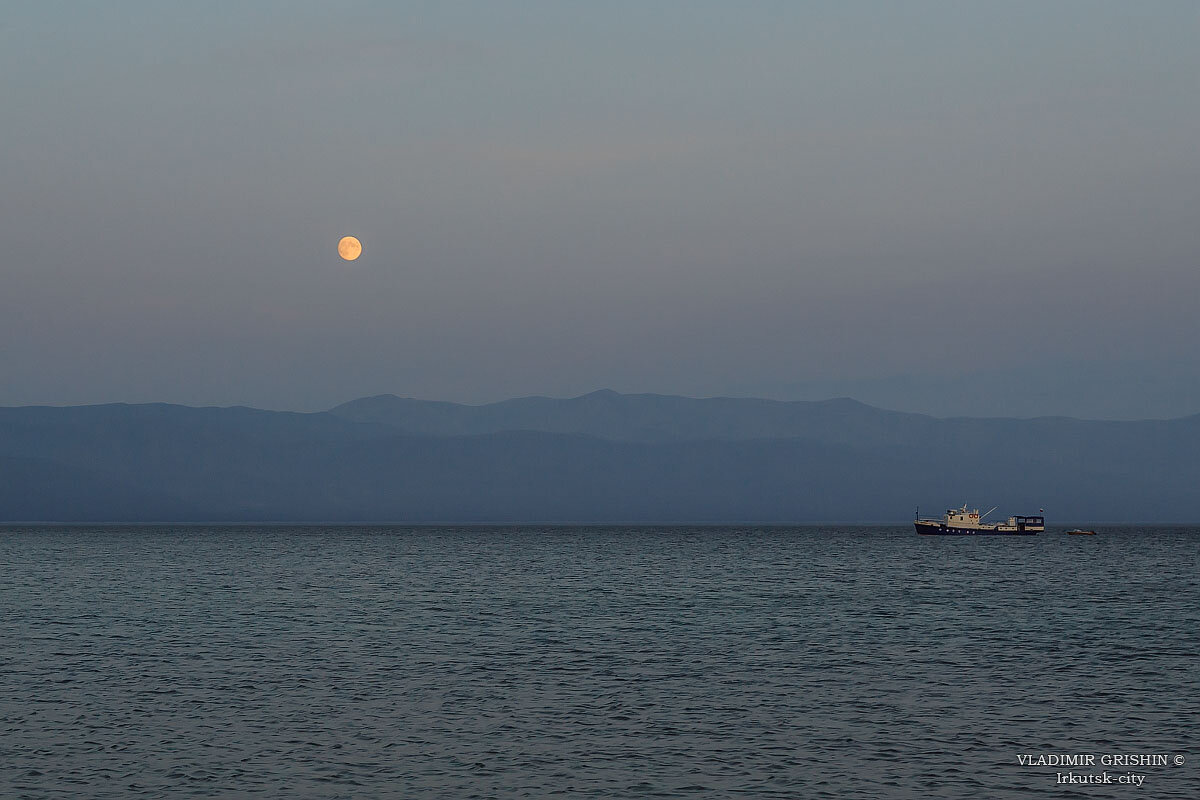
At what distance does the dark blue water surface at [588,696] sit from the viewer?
36656mm

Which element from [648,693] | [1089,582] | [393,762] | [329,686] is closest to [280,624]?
[329,686]

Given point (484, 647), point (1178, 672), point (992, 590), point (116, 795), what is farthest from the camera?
point (992, 590)

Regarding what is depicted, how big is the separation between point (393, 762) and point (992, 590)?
325 feet

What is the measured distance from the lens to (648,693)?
171ft

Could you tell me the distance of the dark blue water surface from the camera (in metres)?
36.7

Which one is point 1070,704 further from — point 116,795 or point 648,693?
point 116,795

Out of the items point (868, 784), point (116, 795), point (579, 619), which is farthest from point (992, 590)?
point (116, 795)

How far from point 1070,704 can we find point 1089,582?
10034 cm

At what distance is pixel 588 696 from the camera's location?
5128 cm

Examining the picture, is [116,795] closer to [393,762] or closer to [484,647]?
[393,762]

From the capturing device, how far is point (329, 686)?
5344cm

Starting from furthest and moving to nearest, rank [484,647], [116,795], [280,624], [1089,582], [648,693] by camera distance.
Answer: [1089,582] → [280,624] → [484,647] → [648,693] → [116,795]

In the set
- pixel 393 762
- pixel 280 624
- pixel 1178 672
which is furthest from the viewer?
pixel 280 624

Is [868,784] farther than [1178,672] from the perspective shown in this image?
No
